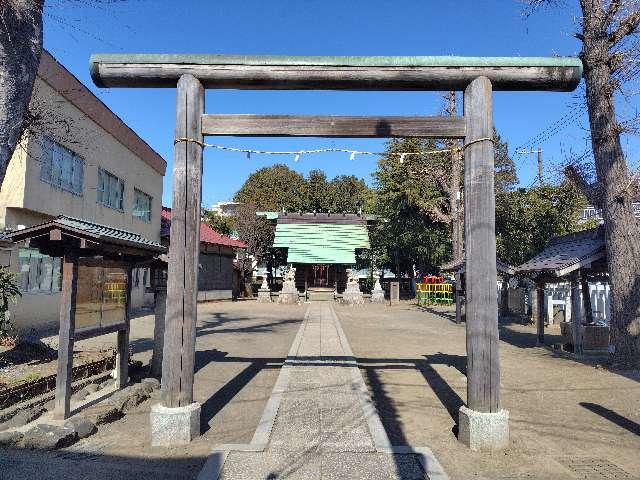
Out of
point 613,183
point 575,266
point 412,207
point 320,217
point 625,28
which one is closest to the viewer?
point 625,28

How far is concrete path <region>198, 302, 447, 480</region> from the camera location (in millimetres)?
4094

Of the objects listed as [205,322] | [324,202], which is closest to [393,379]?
[205,322]

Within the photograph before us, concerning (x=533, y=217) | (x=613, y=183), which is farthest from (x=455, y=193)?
(x=613, y=183)

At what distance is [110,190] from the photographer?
1955 centimetres

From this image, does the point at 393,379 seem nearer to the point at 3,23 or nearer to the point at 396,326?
the point at 3,23

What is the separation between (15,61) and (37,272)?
1131cm

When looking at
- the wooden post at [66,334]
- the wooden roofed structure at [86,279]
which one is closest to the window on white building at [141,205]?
the wooden roofed structure at [86,279]

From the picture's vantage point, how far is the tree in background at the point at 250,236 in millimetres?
35094

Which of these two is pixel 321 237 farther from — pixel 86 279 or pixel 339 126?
pixel 339 126

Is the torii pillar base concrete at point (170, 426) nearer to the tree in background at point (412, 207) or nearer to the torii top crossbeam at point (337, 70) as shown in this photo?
the torii top crossbeam at point (337, 70)

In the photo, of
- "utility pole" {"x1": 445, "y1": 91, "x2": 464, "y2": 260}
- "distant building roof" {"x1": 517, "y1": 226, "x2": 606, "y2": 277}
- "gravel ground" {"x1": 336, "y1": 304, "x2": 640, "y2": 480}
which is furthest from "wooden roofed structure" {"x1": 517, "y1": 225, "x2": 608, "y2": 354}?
"utility pole" {"x1": 445, "y1": 91, "x2": 464, "y2": 260}

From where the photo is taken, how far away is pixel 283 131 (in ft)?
17.4

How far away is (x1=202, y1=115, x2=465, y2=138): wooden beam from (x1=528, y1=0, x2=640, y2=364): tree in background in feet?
20.1

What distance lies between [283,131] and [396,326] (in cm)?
1307
